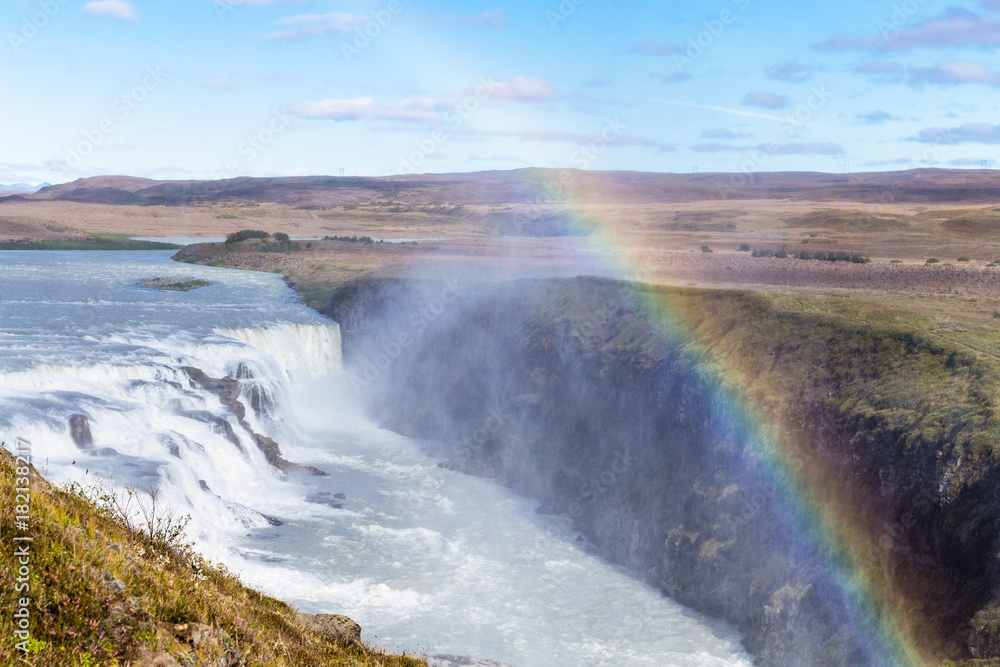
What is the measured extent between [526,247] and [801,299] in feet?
174

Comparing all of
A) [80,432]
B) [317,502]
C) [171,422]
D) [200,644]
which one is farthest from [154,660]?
[171,422]

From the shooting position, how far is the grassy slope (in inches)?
246

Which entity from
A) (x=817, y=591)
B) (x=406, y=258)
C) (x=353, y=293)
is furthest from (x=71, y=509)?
(x=406, y=258)

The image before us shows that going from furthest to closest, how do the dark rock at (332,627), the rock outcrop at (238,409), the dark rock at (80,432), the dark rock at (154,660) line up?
1. the rock outcrop at (238,409)
2. the dark rock at (80,432)
3. the dark rock at (332,627)
4. the dark rock at (154,660)

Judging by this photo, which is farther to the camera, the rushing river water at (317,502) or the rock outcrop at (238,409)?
the rock outcrop at (238,409)

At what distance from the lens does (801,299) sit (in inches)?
1147

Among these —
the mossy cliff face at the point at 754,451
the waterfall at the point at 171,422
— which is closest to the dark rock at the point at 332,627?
the waterfall at the point at 171,422

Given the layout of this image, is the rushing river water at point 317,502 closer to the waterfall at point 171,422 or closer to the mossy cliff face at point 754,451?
the waterfall at point 171,422

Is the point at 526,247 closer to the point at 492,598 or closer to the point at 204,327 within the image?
the point at 204,327

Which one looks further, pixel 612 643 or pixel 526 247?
pixel 526 247

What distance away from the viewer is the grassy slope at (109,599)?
624 cm

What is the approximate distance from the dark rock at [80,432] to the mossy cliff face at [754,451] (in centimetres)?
1643

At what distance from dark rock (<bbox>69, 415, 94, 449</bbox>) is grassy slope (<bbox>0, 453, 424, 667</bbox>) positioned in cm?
1526

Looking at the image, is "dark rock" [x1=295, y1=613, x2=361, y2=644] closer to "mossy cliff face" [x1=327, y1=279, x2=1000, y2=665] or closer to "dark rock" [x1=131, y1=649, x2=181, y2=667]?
"dark rock" [x1=131, y1=649, x2=181, y2=667]
